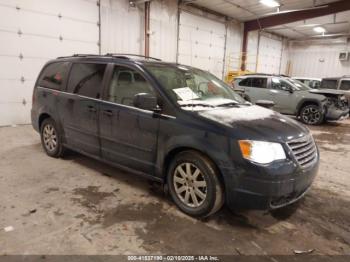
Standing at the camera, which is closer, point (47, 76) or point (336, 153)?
point (47, 76)

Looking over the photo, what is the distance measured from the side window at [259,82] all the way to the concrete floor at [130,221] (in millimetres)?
5624

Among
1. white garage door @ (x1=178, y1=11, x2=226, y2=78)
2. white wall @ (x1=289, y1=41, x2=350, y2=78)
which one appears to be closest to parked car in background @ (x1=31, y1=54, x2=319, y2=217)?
white garage door @ (x1=178, y1=11, x2=226, y2=78)

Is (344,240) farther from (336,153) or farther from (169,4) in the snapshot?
(169,4)

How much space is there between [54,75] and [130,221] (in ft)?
8.65

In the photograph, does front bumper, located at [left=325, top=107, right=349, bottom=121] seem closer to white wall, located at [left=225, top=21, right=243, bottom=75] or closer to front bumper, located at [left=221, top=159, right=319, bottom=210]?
white wall, located at [left=225, top=21, right=243, bottom=75]

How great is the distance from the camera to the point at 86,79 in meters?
3.62

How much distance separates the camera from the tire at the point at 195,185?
2.50m

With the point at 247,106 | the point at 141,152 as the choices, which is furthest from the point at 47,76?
the point at 247,106

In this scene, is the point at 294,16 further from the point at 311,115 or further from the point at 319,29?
the point at 311,115

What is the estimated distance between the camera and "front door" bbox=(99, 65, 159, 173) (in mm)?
2918

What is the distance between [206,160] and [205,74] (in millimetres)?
1594

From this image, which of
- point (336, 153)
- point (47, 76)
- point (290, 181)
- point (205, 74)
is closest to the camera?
point (290, 181)

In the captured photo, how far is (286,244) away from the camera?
7.71 feet

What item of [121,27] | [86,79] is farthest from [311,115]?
[86,79]
